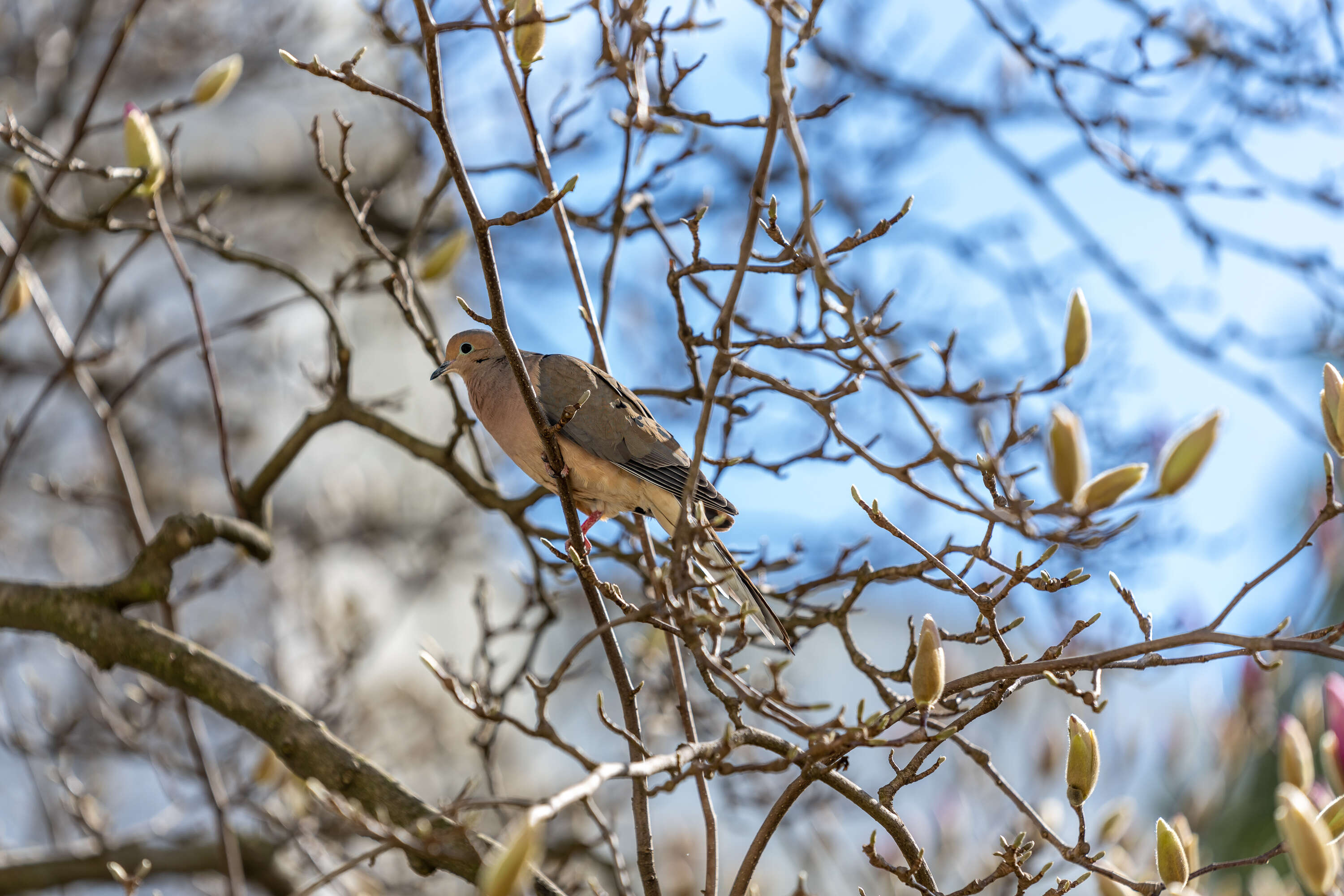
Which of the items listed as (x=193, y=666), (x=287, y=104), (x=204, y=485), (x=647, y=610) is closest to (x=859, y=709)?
(x=647, y=610)

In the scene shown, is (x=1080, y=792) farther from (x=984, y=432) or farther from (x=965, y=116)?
(x=965, y=116)

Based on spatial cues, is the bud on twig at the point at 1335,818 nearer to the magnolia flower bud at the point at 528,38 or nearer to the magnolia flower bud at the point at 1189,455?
the magnolia flower bud at the point at 1189,455

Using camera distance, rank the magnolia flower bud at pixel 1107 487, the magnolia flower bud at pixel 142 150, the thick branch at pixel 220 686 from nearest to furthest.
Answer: the magnolia flower bud at pixel 1107 487 → the thick branch at pixel 220 686 → the magnolia flower bud at pixel 142 150

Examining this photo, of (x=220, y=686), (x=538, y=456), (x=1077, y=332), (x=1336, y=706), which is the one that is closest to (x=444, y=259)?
(x=538, y=456)

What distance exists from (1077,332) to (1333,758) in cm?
73

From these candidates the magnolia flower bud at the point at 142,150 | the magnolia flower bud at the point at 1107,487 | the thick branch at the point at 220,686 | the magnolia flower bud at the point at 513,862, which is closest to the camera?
the magnolia flower bud at the point at 513,862

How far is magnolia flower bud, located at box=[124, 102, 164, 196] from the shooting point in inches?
89.9

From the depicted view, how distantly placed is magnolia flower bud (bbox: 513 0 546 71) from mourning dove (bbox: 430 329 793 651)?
0.79 metres

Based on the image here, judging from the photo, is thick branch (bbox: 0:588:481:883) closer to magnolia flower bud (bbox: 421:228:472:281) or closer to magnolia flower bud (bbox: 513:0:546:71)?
magnolia flower bud (bbox: 421:228:472:281)

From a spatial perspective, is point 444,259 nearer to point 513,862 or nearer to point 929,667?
point 929,667

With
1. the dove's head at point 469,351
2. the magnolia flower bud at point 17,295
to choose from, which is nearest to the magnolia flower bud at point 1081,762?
the dove's head at point 469,351

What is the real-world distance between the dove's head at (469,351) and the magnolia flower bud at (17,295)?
3.22 feet

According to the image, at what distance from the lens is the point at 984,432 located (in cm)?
125

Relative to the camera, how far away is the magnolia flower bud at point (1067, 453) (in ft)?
3.85
